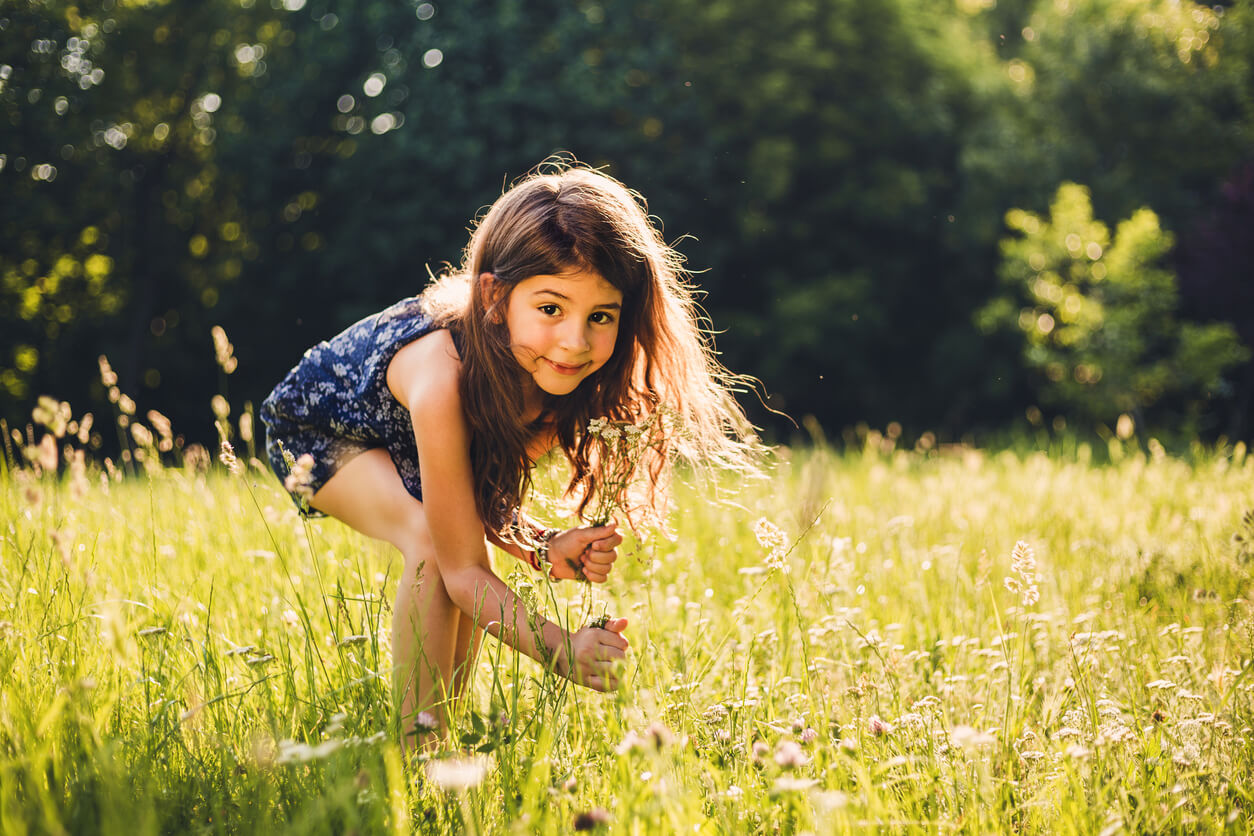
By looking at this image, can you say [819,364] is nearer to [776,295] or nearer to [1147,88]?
[776,295]

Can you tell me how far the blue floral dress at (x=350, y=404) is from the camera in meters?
2.50

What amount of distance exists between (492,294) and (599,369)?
0.37 meters

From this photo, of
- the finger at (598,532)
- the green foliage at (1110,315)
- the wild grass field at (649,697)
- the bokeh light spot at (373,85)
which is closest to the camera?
the wild grass field at (649,697)

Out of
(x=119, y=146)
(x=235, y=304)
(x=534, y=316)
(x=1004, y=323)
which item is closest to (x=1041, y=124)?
(x=1004, y=323)

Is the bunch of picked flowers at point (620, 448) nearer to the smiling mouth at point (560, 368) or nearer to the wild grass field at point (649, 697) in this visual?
the wild grass field at point (649, 697)

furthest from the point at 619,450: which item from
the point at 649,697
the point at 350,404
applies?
the point at 350,404

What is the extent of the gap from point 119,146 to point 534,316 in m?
15.4

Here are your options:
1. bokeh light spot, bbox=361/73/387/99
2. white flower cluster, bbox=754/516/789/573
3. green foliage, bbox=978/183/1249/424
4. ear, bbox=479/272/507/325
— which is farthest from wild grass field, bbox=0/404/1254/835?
bokeh light spot, bbox=361/73/387/99

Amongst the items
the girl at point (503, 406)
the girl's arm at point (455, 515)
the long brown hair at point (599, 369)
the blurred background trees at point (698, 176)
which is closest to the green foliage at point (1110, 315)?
the blurred background trees at point (698, 176)

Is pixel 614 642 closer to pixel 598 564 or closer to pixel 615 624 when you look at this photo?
pixel 615 624

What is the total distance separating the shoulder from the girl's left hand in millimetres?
425

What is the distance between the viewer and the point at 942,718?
200 centimetres

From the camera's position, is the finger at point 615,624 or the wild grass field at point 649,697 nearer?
the wild grass field at point 649,697

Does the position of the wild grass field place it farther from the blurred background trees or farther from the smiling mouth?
the blurred background trees
